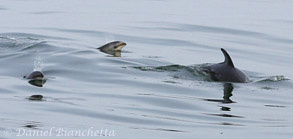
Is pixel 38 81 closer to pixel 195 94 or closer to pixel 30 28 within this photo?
pixel 195 94

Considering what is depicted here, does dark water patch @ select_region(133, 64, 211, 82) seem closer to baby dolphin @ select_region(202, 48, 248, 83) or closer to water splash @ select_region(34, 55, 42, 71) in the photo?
baby dolphin @ select_region(202, 48, 248, 83)

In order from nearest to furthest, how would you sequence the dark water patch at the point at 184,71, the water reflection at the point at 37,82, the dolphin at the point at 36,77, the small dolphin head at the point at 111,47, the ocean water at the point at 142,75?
the ocean water at the point at 142,75, the water reflection at the point at 37,82, the dolphin at the point at 36,77, the dark water patch at the point at 184,71, the small dolphin head at the point at 111,47

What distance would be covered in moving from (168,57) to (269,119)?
6410mm

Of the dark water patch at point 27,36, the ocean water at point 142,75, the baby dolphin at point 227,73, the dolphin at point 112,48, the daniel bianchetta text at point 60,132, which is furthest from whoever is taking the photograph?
the dark water patch at point 27,36

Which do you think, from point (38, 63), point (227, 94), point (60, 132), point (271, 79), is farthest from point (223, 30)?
point (60, 132)

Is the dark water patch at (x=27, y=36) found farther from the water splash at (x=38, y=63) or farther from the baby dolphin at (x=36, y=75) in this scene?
the baby dolphin at (x=36, y=75)

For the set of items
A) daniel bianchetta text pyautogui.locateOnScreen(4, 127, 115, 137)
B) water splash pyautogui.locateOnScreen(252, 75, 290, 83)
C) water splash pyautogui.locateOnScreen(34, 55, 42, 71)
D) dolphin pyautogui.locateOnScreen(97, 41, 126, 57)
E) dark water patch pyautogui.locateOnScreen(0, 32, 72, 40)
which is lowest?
daniel bianchetta text pyautogui.locateOnScreen(4, 127, 115, 137)

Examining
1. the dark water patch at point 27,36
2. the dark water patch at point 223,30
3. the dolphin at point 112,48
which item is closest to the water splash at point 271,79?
the dolphin at point 112,48

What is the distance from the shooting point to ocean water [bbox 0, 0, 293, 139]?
1013cm

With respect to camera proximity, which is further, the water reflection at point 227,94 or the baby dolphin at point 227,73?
the baby dolphin at point 227,73

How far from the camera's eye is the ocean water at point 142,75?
10133 mm

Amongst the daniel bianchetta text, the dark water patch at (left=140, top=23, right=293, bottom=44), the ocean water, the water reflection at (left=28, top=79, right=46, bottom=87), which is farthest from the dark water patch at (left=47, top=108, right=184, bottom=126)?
the dark water patch at (left=140, top=23, right=293, bottom=44)

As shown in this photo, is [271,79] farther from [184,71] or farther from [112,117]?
[112,117]

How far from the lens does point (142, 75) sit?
1468cm
